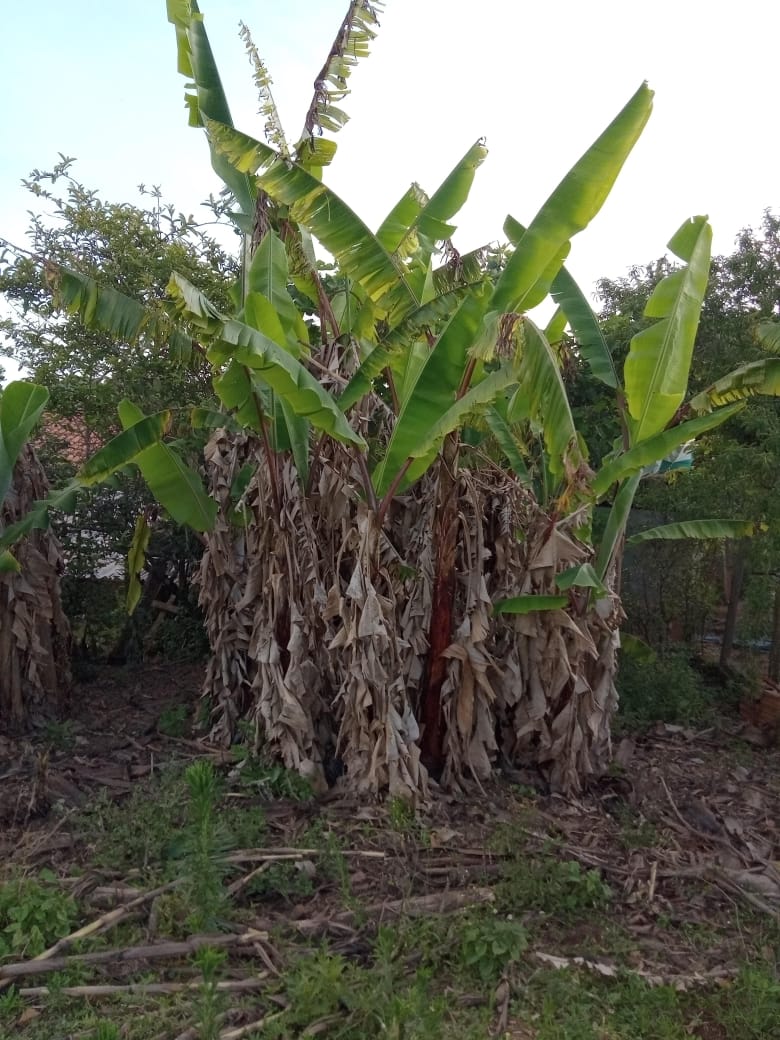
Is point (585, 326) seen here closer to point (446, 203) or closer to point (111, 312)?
point (446, 203)

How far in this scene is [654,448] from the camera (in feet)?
17.5

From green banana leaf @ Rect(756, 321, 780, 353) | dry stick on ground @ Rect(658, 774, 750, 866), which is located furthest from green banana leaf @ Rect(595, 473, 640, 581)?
dry stick on ground @ Rect(658, 774, 750, 866)

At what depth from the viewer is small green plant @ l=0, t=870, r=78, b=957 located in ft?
13.0

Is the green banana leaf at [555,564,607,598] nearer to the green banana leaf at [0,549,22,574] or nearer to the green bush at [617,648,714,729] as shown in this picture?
the green bush at [617,648,714,729]

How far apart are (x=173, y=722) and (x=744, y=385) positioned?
5.37 m

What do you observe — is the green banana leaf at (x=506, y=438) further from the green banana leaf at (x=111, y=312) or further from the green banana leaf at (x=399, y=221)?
the green banana leaf at (x=111, y=312)

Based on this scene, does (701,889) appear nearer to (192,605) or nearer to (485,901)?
(485,901)

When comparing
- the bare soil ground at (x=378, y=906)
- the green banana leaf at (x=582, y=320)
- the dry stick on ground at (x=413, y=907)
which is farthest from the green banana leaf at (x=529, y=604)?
the dry stick on ground at (x=413, y=907)

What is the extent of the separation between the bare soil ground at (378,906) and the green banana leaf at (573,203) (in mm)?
3405

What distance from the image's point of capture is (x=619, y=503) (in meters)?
6.07

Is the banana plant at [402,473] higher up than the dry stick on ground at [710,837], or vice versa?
the banana plant at [402,473]

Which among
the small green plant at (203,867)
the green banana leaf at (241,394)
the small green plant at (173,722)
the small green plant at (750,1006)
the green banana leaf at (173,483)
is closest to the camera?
the small green plant at (750,1006)

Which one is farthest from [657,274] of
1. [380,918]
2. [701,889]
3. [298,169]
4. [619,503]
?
[380,918]

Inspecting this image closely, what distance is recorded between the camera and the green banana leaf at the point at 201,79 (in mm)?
5582
